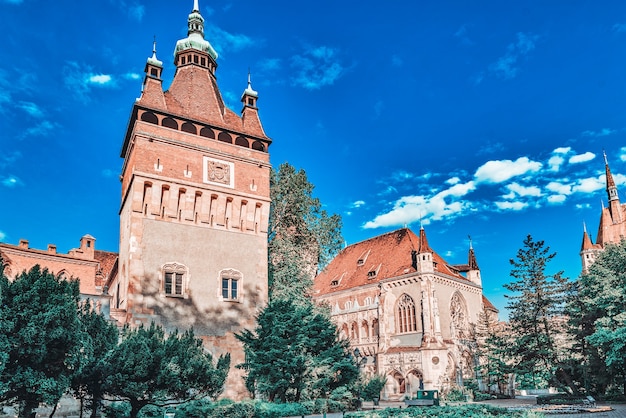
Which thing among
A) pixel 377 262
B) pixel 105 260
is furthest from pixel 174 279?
pixel 377 262

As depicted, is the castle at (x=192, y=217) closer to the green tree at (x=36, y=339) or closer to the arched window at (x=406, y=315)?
the green tree at (x=36, y=339)

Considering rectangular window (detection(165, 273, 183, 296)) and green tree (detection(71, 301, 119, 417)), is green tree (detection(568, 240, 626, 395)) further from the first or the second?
green tree (detection(71, 301, 119, 417))

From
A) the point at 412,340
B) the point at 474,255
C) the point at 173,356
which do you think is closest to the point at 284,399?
the point at 173,356

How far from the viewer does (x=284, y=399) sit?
20500 millimetres

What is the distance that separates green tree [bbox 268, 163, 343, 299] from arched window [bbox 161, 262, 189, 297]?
7.47m

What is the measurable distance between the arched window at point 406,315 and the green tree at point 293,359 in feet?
60.9

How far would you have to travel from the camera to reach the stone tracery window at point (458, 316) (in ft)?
131

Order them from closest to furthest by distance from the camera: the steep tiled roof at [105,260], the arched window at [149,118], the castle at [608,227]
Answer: the arched window at [149,118]
the steep tiled roof at [105,260]
the castle at [608,227]

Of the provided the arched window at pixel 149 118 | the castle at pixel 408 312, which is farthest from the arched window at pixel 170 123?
the castle at pixel 408 312

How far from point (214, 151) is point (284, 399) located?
13.4 metres

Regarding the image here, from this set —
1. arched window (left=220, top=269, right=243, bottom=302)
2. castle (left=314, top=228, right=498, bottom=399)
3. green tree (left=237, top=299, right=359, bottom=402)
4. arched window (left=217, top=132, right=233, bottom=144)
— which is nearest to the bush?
green tree (left=237, top=299, right=359, bottom=402)

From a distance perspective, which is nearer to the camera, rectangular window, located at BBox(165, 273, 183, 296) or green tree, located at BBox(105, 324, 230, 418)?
green tree, located at BBox(105, 324, 230, 418)

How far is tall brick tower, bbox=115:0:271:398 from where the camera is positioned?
2309 cm

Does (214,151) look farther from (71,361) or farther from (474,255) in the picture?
(474,255)
